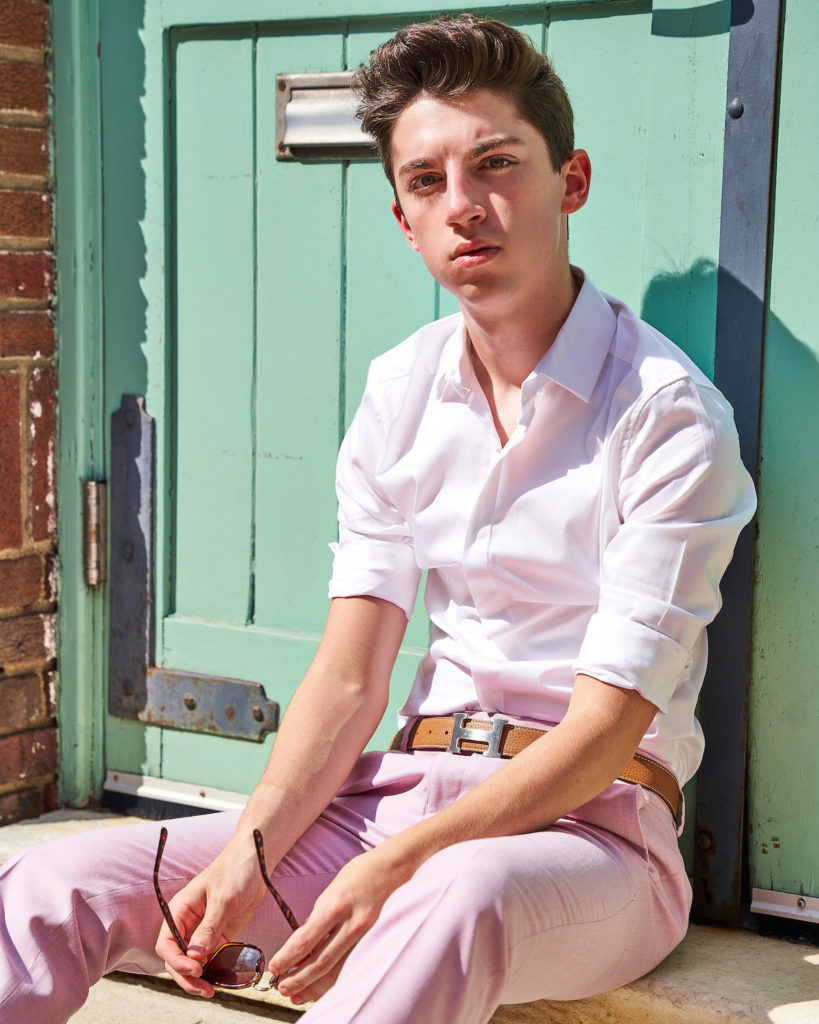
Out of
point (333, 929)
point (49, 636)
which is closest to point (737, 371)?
point (333, 929)

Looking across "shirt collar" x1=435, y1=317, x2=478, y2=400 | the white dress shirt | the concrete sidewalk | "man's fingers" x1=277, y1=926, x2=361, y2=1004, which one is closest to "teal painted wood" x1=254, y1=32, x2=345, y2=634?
the white dress shirt

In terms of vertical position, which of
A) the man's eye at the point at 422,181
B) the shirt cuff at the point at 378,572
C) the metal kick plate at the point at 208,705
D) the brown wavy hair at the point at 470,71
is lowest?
the metal kick plate at the point at 208,705

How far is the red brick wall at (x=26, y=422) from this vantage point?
253 centimetres

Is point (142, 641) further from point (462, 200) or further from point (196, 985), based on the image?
point (462, 200)

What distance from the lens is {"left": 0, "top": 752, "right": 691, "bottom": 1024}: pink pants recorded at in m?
1.47

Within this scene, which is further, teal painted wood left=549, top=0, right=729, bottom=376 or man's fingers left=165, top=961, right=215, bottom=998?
teal painted wood left=549, top=0, right=729, bottom=376

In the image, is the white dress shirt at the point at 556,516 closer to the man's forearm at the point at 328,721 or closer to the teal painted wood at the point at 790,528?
the man's forearm at the point at 328,721

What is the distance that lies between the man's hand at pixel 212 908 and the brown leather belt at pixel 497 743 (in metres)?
0.34

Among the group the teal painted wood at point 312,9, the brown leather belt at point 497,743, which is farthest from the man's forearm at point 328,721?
the teal painted wood at point 312,9

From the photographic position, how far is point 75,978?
1713 millimetres

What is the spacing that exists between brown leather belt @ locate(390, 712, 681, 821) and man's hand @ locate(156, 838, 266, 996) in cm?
34

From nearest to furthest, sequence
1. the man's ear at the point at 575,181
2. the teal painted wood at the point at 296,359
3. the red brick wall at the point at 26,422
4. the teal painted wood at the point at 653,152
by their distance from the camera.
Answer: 1. the man's ear at the point at 575,181
2. the teal painted wood at the point at 653,152
3. the teal painted wood at the point at 296,359
4. the red brick wall at the point at 26,422

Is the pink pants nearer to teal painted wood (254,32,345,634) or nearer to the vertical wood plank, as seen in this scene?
teal painted wood (254,32,345,634)

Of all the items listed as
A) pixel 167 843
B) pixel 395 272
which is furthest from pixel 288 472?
pixel 167 843
